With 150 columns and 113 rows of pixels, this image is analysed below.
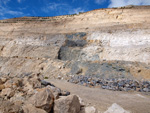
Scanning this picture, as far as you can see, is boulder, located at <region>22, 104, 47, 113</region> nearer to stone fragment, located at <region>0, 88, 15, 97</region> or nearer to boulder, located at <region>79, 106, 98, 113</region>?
boulder, located at <region>79, 106, 98, 113</region>

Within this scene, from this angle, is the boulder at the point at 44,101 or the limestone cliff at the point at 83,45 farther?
the limestone cliff at the point at 83,45

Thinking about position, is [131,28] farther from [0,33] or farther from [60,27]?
[0,33]

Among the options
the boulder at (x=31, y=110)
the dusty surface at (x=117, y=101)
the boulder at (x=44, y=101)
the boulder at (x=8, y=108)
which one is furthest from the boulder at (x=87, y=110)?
the boulder at (x=8, y=108)

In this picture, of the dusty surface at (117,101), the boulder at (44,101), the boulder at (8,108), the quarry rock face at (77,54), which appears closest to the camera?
the boulder at (8,108)

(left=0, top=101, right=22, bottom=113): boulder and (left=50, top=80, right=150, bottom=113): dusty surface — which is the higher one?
(left=0, top=101, right=22, bottom=113): boulder

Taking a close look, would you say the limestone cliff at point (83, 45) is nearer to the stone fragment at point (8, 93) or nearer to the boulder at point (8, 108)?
the stone fragment at point (8, 93)

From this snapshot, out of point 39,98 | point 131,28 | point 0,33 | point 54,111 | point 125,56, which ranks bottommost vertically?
point 54,111

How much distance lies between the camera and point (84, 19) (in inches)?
766

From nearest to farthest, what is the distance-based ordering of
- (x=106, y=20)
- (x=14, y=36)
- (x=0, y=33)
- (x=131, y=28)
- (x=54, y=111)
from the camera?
(x=54, y=111) < (x=131, y=28) < (x=106, y=20) < (x=14, y=36) < (x=0, y=33)

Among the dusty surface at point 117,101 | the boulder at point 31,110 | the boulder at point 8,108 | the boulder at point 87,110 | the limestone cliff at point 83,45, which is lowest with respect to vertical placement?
the dusty surface at point 117,101

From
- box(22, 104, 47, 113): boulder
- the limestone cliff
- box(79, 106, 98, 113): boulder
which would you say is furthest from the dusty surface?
the limestone cliff

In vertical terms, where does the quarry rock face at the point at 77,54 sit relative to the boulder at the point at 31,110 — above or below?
above

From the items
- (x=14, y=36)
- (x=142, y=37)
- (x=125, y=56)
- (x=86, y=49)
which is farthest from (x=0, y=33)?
(x=142, y=37)

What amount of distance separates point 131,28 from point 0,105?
1574cm
